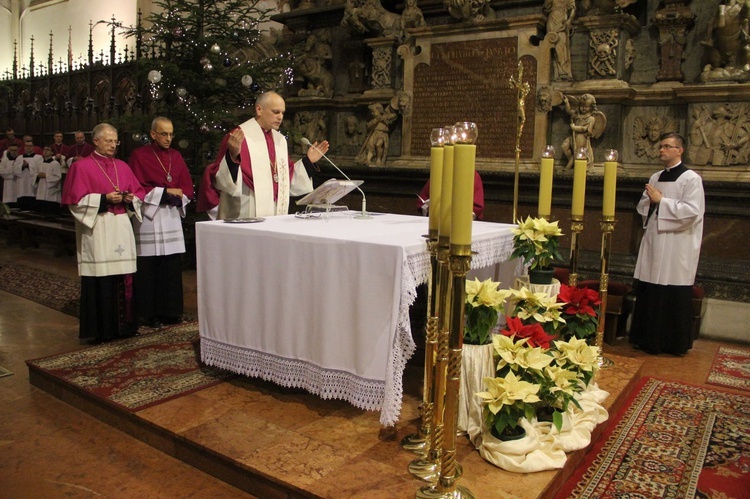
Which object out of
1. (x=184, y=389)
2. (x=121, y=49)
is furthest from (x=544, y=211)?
(x=121, y=49)

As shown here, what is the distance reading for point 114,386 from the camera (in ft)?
12.6

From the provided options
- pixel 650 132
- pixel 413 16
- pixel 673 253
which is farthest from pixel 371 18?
pixel 673 253

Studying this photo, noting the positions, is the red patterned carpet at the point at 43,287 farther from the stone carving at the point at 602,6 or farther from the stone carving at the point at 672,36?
the stone carving at the point at 672,36

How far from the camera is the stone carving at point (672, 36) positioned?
236 inches

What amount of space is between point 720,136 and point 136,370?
532 cm

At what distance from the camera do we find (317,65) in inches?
330

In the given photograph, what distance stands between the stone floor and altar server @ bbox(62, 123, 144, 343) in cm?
79

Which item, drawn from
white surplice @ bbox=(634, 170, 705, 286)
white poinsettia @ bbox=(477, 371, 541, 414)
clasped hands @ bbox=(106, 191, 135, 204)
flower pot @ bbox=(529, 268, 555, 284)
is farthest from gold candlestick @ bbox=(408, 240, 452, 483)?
white surplice @ bbox=(634, 170, 705, 286)

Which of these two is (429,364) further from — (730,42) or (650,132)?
(730,42)

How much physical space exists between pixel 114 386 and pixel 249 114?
5.89m

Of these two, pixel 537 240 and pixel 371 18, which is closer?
pixel 537 240

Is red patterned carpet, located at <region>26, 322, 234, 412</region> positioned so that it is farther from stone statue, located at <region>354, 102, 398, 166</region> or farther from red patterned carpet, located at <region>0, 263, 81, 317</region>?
stone statue, located at <region>354, 102, 398, 166</region>

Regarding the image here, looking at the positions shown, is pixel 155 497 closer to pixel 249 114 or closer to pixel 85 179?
pixel 85 179

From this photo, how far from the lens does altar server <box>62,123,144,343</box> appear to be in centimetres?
477
